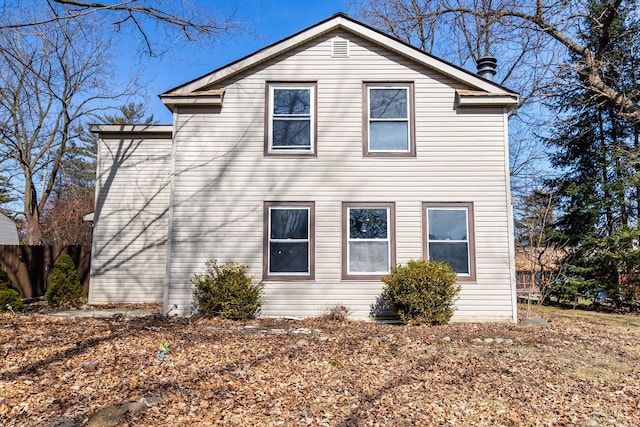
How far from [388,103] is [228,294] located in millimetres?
5381

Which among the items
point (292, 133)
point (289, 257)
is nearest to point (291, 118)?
point (292, 133)

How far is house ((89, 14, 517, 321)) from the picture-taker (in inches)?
349

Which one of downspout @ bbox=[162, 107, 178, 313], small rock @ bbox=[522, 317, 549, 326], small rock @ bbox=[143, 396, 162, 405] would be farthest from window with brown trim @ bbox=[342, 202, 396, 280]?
small rock @ bbox=[143, 396, 162, 405]

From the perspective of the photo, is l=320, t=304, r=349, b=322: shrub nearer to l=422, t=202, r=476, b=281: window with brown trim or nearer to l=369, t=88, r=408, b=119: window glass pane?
l=422, t=202, r=476, b=281: window with brown trim

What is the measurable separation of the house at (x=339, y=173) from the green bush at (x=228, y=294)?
0.41 metres

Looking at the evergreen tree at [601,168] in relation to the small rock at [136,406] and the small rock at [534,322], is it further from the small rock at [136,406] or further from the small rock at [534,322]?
the small rock at [136,406]

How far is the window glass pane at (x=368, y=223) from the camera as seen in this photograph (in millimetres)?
9016

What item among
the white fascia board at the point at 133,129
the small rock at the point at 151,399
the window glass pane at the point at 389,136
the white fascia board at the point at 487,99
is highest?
the white fascia board at the point at 133,129

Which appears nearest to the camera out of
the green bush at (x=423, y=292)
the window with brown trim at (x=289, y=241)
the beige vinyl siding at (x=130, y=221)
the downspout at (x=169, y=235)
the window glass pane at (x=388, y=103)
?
the green bush at (x=423, y=292)

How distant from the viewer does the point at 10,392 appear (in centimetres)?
422

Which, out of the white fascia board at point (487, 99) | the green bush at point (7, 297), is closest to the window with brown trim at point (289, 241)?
the white fascia board at point (487, 99)

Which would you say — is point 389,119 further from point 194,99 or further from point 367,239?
point 194,99

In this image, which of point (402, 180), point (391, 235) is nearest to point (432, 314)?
point (391, 235)

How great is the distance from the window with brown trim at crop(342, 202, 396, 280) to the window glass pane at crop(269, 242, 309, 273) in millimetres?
827
